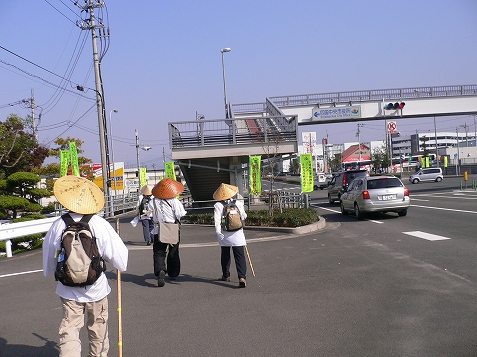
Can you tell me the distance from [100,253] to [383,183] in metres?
15.1

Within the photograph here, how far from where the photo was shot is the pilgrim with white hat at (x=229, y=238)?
784cm

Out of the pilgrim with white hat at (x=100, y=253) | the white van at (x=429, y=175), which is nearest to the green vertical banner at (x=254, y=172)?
the pilgrim with white hat at (x=100, y=253)

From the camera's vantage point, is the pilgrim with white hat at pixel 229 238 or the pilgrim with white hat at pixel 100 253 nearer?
the pilgrim with white hat at pixel 100 253

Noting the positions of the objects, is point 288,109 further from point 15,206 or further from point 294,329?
point 294,329

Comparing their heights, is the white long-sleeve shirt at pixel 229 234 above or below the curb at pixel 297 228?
above

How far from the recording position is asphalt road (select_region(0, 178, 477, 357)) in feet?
16.9

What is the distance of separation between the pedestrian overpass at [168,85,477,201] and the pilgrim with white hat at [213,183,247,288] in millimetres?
11572

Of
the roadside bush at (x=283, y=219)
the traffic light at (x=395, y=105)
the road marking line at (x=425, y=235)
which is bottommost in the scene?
the road marking line at (x=425, y=235)

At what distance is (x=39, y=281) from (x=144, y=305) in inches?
132

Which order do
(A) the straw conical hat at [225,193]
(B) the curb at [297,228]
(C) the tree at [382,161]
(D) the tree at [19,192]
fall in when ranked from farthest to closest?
(C) the tree at [382,161] < (D) the tree at [19,192] < (B) the curb at [297,228] < (A) the straw conical hat at [225,193]

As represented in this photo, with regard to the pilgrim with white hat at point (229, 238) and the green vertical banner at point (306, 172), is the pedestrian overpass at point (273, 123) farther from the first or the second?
the pilgrim with white hat at point (229, 238)

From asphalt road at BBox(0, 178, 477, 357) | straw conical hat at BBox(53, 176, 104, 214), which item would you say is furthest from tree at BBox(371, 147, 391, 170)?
straw conical hat at BBox(53, 176, 104, 214)

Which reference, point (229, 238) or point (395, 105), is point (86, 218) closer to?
point (229, 238)

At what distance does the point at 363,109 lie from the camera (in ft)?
96.0
